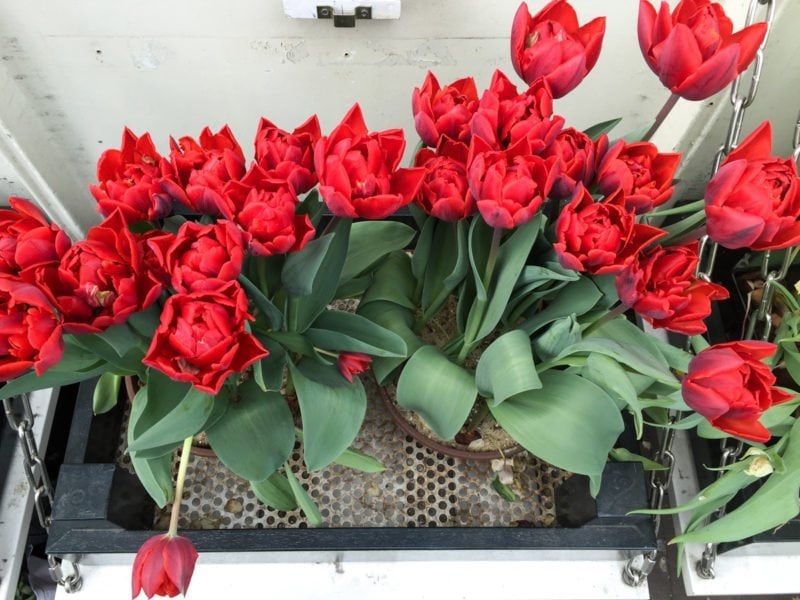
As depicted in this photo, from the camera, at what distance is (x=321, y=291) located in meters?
0.50

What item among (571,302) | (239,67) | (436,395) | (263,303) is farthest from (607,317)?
(239,67)

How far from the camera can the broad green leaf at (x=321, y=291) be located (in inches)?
19.0

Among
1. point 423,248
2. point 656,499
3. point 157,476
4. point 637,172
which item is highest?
point 637,172

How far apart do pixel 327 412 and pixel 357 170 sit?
0.18 m

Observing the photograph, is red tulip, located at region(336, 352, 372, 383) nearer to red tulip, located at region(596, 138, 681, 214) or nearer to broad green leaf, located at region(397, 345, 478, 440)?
broad green leaf, located at region(397, 345, 478, 440)

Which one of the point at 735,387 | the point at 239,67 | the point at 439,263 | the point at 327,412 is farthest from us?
the point at 239,67

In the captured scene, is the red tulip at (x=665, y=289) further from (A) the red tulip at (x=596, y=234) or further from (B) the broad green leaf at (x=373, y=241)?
(B) the broad green leaf at (x=373, y=241)

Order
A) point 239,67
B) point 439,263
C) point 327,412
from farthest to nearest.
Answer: point 239,67, point 439,263, point 327,412

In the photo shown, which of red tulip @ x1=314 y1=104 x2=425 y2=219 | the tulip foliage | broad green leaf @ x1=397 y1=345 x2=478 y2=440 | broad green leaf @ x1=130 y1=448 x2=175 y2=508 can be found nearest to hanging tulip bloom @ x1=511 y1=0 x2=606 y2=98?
the tulip foliage

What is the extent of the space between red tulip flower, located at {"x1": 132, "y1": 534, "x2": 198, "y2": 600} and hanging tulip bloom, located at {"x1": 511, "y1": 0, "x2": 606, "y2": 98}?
366 mm

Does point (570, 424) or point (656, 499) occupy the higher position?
point (570, 424)

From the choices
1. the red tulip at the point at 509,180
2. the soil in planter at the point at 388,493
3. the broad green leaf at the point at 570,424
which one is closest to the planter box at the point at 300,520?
the soil in planter at the point at 388,493

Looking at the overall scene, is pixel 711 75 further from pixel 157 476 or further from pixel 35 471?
pixel 35 471

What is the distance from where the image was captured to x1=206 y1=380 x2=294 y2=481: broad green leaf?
47 cm
